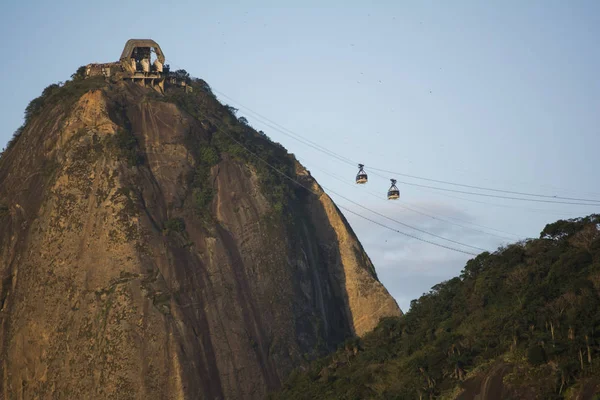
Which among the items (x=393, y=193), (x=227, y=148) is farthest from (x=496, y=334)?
(x=227, y=148)

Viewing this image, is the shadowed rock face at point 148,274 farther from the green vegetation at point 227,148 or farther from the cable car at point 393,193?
the cable car at point 393,193

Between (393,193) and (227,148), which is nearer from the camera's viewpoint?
(393,193)

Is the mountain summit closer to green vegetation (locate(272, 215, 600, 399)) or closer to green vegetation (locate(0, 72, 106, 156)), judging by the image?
green vegetation (locate(0, 72, 106, 156))

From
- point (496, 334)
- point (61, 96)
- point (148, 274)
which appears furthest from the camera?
point (61, 96)

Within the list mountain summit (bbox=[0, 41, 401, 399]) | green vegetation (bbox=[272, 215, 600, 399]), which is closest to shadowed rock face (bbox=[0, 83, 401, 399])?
mountain summit (bbox=[0, 41, 401, 399])

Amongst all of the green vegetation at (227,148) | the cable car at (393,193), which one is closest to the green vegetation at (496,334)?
the cable car at (393,193)

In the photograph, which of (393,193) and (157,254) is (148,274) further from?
(393,193)
